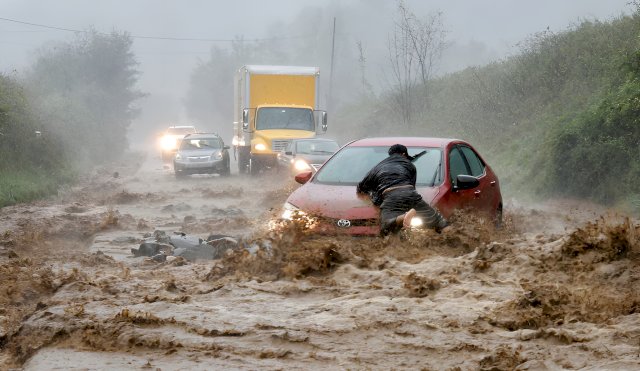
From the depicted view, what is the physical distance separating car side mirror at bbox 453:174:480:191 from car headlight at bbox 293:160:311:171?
12.9m

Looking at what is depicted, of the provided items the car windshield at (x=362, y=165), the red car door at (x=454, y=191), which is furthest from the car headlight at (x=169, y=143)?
the red car door at (x=454, y=191)

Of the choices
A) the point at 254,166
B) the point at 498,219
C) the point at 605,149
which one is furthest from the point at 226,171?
the point at 498,219

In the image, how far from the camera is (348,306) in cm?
748

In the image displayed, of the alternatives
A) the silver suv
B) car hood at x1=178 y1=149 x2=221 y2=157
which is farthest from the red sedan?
car hood at x1=178 y1=149 x2=221 y2=157

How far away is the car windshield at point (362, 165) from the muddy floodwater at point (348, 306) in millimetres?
654

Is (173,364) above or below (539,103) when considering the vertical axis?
below

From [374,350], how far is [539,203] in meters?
16.5

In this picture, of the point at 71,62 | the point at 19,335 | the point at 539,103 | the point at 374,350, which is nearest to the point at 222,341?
the point at 374,350

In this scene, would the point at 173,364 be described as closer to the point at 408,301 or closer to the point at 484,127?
the point at 408,301

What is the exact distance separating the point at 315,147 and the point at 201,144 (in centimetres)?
952

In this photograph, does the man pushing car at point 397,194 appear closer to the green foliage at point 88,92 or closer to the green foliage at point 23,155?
the green foliage at point 23,155

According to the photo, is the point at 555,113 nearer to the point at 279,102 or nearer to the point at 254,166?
the point at 279,102

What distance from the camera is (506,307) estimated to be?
7152mm

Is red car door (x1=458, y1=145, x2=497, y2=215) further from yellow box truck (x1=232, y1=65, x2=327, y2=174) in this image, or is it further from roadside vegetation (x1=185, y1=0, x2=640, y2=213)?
yellow box truck (x1=232, y1=65, x2=327, y2=174)
